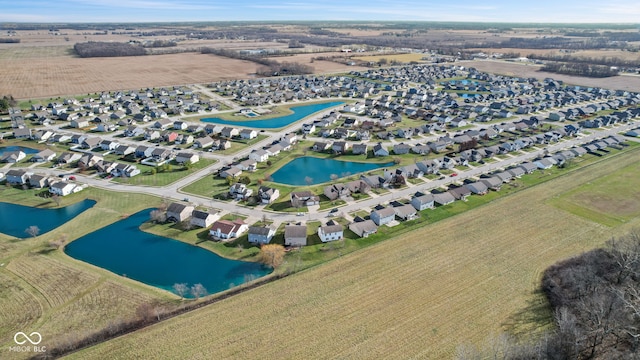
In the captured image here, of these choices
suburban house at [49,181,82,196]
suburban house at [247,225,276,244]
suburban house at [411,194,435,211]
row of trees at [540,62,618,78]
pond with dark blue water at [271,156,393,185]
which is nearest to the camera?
suburban house at [247,225,276,244]

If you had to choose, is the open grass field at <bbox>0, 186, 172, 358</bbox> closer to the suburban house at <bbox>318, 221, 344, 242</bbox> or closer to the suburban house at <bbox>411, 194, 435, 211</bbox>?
the suburban house at <bbox>318, 221, 344, 242</bbox>

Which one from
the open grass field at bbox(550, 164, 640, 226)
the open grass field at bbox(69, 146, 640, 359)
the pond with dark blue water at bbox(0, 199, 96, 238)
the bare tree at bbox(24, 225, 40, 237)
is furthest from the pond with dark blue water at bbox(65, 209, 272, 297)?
the open grass field at bbox(550, 164, 640, 226)

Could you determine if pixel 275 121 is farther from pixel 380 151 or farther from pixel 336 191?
pixel 336 191

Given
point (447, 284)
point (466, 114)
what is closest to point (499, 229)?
point (447, 284)

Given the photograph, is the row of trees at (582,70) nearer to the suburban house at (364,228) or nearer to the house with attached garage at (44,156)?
the suburban house at (364,228)

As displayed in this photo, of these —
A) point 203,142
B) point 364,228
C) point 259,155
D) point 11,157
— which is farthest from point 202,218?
point 11,157

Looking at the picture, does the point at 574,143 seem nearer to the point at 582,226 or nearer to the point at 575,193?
the point at 575,193

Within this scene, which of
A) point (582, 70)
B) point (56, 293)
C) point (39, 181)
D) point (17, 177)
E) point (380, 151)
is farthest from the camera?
point (582, 70)
